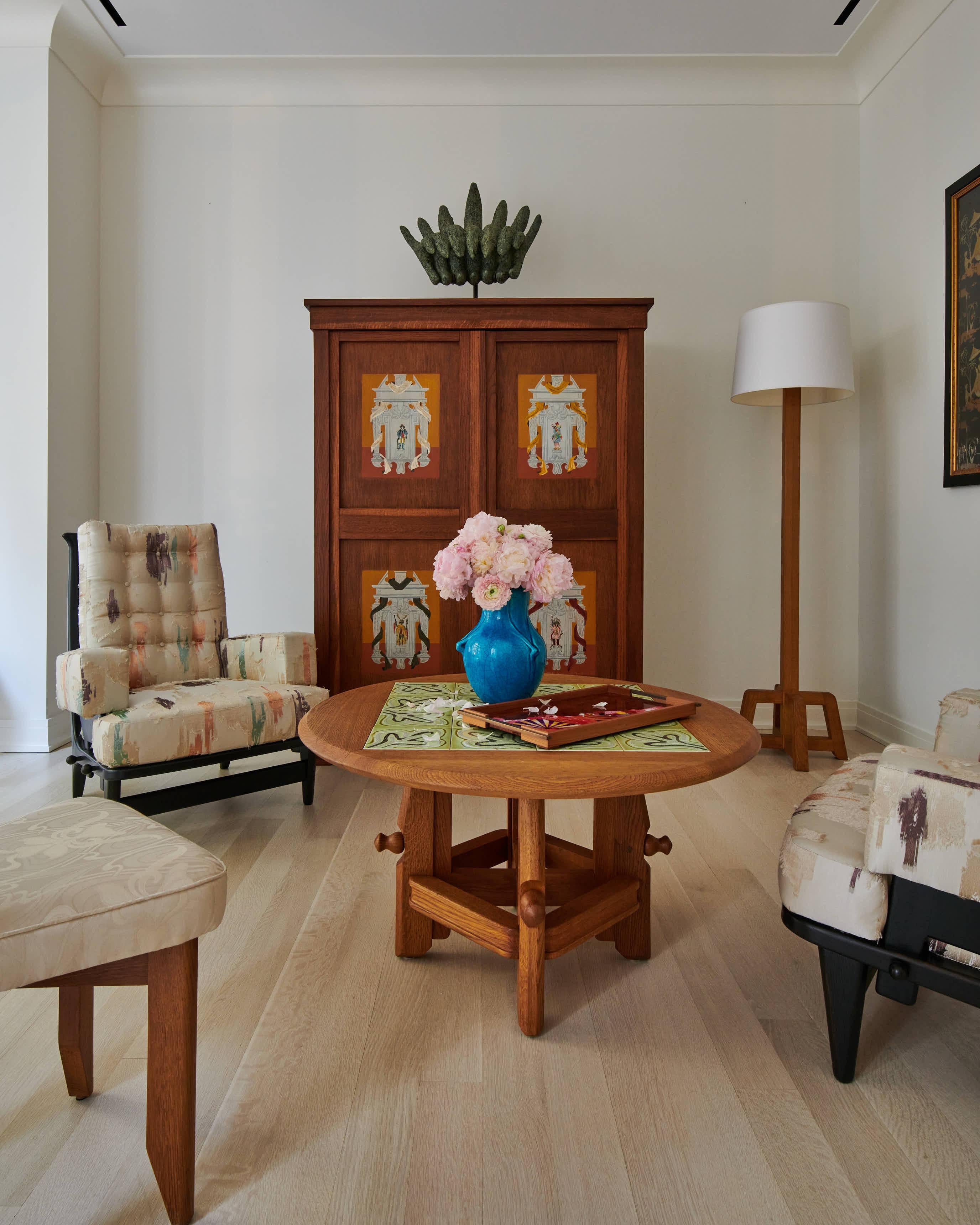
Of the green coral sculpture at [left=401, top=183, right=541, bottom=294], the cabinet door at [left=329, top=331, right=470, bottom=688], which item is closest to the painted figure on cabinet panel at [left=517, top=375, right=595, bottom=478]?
the cabinet door at [left=329, top=331, right=470, bottom=688]

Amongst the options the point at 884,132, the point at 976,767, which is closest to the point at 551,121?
the point at 884,132

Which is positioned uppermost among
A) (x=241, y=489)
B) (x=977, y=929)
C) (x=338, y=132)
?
(x=338, y=132)

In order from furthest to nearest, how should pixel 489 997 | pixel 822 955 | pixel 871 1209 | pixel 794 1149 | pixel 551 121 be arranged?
pixel 551 121 → pixel 489 997 → pixel 822 955 → pixel 794 1149 → pixel 871 1209

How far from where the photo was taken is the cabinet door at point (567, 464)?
126 inches

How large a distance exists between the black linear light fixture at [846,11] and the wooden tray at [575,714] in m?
3.05

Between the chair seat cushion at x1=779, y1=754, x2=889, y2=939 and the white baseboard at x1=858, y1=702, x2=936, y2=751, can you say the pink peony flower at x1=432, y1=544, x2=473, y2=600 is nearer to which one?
the chair seat cushion at x1=779, y1=754, x2=889, y2=939

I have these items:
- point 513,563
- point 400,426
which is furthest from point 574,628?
point 513,563

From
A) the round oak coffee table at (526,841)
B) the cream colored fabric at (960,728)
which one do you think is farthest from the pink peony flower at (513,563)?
the cream colored fabric at (960,728)

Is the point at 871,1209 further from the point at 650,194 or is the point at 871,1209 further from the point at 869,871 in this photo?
the point at 650,194

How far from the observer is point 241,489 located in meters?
3.81

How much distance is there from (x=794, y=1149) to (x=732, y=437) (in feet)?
10.3

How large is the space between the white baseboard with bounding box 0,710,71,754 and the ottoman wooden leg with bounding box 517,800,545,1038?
2627mm

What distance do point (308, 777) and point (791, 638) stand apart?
198cm

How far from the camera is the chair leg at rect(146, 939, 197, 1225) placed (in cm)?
100
